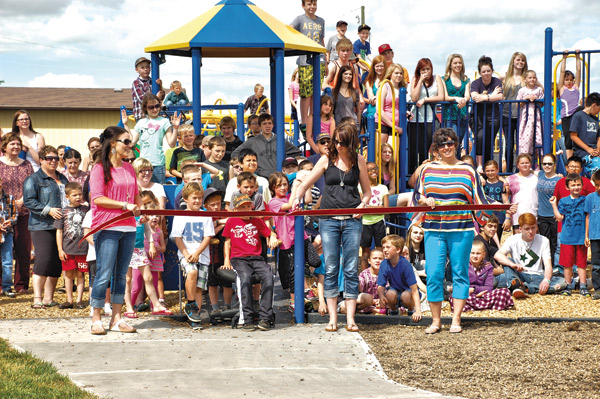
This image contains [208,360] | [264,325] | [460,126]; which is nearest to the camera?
[208,360]

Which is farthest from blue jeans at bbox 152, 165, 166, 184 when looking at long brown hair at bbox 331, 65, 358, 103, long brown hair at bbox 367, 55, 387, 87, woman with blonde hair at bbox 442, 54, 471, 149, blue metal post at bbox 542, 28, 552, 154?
blue metal post at bbox 542, 28, 552, 154

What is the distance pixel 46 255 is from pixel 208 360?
3726 mm

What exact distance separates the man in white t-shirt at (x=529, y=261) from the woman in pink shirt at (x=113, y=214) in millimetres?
4787

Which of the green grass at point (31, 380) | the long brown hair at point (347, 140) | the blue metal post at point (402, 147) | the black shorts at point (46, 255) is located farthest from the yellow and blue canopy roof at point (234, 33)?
the green grass at point (31, 380)

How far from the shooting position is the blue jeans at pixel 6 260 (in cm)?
1030

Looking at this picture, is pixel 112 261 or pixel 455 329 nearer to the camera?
pixel 112 261

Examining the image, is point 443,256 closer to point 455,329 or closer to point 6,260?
point 455,329

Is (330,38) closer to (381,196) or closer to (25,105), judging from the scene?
(381,196)

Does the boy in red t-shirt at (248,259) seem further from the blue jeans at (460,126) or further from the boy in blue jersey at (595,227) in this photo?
the blue jeans at (460,126)

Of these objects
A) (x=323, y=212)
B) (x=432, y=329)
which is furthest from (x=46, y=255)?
(x=432, y=329)

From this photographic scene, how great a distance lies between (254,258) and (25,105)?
35.0 metres

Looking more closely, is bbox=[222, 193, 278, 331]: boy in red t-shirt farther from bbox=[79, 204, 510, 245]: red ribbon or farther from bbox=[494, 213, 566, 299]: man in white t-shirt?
bbox=[494, 213, 566, 299]: man in white t-shirt

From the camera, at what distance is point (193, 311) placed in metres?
8.23

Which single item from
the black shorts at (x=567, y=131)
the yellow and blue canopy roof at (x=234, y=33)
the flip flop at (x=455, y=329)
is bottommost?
the flip flop at (x=455, y=329)
